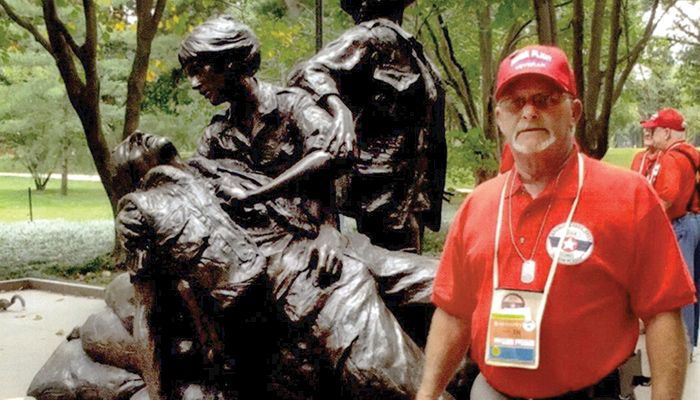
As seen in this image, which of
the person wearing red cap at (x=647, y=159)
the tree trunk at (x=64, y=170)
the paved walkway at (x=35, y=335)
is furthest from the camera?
the tree trunk at (x=64, y=170)

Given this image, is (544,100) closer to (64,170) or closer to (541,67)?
(541,67)

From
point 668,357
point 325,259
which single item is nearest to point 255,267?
point 325,259

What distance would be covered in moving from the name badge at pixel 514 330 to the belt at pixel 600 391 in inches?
5.2

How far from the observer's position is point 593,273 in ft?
7.08

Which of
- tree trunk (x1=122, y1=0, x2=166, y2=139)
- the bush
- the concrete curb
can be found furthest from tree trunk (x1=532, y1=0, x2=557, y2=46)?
the bush

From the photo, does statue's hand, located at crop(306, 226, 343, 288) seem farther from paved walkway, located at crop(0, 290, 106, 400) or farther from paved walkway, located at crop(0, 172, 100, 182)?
paved walkway, located at crop(0, 172, 100, 182)

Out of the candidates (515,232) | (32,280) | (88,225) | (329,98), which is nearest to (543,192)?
(515,232)

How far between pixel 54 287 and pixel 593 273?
401 inches

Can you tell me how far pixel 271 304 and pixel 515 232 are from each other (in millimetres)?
2178

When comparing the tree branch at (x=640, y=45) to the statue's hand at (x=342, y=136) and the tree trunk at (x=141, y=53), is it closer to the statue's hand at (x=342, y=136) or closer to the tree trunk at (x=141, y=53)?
the tree trunk at (x=141, y=53)

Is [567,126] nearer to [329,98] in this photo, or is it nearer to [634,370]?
[634,370]

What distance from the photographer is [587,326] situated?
218 cm

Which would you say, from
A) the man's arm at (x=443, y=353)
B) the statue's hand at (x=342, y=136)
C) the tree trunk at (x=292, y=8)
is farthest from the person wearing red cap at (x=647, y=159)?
the tree trunk at (x=292, y=8)

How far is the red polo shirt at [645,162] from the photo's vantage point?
21.3ft
